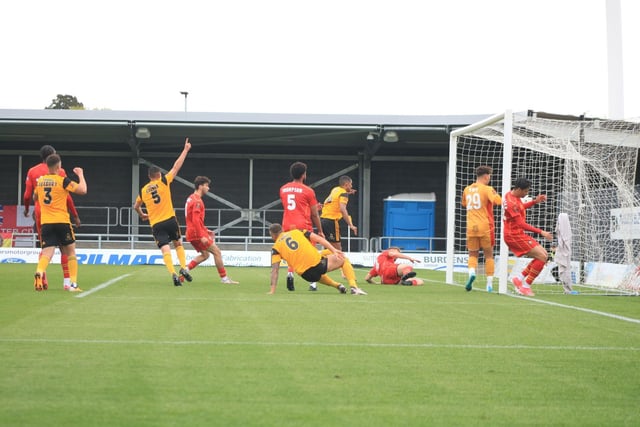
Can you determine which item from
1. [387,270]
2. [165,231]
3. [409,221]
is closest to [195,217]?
[165,231]

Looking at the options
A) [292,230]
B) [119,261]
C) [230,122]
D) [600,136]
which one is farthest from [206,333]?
[230,122]

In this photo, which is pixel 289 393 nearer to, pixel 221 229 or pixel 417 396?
pixel 417 396

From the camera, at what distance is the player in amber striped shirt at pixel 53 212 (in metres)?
12.7

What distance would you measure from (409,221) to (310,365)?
27907 millimetres

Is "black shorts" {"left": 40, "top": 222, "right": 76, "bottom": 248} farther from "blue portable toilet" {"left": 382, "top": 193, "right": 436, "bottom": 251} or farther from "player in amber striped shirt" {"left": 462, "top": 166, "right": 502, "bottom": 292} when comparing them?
"blue portable toilet" {"left": 382, "top": 193, "right": 436, "bottom": 251}

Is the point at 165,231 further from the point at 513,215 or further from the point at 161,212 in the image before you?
Answer: the point at 513,215

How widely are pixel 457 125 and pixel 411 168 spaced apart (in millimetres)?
5307

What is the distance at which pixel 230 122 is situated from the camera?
101 ft

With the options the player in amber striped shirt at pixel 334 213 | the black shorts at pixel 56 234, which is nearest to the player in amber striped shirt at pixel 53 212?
the black shorts at pixel 56 234

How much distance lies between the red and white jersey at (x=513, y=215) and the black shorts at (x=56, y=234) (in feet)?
22.5

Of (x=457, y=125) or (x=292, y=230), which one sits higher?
(x=457, y=125)

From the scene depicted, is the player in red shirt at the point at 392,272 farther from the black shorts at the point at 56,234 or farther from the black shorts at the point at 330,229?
the black shorts at the point at 56,234

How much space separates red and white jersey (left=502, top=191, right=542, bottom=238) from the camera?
14.2m

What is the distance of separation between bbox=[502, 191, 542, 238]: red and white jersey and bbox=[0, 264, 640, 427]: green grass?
363 centimetres
